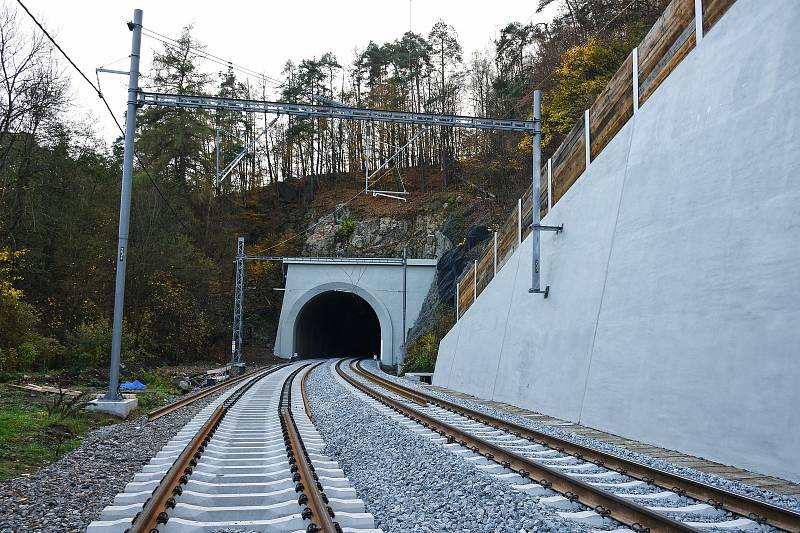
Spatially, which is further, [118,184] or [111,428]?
[118,184]

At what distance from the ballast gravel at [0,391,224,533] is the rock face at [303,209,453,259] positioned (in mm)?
28391

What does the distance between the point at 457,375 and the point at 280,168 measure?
41.1 metres

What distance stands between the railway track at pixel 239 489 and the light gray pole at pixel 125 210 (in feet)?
10.2

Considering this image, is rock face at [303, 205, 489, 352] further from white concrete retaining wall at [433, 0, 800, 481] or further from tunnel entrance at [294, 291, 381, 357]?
white concrete retaining wall at [433, 0, 800, 481]

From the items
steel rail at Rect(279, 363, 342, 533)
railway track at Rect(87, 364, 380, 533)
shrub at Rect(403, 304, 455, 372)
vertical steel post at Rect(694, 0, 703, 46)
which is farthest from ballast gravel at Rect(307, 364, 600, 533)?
shrub at Rect(403, 304, 455, 372)

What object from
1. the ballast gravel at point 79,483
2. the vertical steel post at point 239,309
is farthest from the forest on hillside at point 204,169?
the ballast gravel at point 79,483

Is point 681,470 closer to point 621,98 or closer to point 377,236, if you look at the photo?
point 621,98

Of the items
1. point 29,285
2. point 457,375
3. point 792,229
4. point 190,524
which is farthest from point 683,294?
point 29,285

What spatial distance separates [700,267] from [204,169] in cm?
3622

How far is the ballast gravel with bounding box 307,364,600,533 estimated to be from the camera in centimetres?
429

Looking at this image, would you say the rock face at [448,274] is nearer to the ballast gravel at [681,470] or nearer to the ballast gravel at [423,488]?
the ballast gravel at [681,470]

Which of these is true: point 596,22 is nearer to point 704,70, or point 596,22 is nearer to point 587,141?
point 587,141

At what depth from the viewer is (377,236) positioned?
132ft

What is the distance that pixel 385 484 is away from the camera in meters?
5.52
